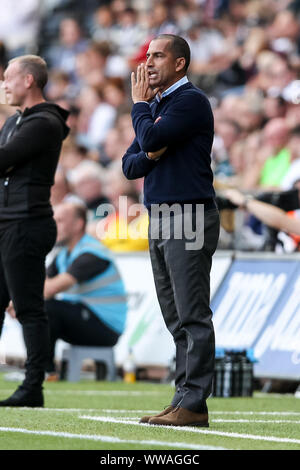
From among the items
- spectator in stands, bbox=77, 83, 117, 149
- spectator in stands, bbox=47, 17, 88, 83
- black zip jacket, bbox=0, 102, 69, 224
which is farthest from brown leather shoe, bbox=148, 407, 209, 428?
spectator in stands, bbox=47, 17, 88, 83

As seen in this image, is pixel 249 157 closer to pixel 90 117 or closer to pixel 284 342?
pixel 284 342

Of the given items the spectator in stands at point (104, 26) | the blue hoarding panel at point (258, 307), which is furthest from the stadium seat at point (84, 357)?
the spectator in stands at point (104, 26)

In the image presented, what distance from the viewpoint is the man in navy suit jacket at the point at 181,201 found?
6078 mm

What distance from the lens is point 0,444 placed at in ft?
16.9

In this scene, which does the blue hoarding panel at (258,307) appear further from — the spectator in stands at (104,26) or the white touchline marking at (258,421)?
the spectator in stands at (104,26)

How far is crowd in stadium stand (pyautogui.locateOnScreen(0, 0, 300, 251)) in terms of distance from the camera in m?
13.1

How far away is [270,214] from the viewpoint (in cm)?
1014

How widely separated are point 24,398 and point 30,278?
79 cm

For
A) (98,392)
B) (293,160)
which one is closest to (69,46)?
(293,160)

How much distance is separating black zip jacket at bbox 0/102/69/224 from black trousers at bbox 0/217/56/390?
0.09 metres

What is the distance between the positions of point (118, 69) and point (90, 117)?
42.6 inches

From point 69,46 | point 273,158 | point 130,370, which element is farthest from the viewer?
point 69,46

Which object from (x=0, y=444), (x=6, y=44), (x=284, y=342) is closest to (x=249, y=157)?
Answer: (x=284, y=342)

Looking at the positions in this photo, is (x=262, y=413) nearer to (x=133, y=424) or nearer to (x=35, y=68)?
(x=133, y=424)
